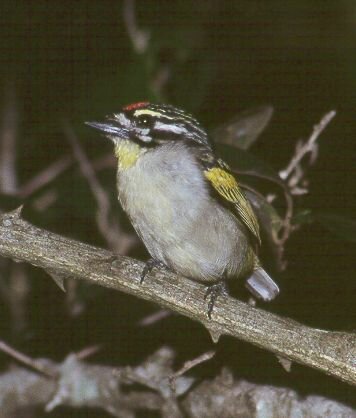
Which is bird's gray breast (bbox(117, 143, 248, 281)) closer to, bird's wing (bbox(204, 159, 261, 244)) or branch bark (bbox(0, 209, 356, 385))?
bird's wing (bbox(204, 159, 261, 244))

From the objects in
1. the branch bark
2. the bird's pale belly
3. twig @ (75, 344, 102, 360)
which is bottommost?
twig @ (75, 344, 102, 360)

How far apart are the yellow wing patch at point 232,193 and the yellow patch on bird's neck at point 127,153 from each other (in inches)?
15.8

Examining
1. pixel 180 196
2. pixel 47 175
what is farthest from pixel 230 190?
pixel 47 175

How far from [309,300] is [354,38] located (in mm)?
1817

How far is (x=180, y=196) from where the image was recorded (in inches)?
169

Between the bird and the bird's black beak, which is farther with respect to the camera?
the bird's black beak

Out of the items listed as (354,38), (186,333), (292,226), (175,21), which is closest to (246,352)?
(186,333)

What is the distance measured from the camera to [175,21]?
6078 millimetres

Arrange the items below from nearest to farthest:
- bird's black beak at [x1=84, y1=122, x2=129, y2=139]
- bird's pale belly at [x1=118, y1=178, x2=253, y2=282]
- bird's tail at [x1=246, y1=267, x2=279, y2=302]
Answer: bird's pale belly at [x1=118, y1=178, x2=253, y2=282] → bird's black beak at [x1=84, y1=122, x2=129, y2=139] → bird's tail at [x1=246, y1=267, x2=279, y2=302]

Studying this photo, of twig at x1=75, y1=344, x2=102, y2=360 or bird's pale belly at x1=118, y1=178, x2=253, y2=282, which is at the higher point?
bird's pale belly at x1=118, y1=178, x2=253, y2=282

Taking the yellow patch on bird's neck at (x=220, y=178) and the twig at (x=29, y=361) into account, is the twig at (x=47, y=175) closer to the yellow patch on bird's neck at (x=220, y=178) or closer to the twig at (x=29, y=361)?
the twig at (x=29, y=361)

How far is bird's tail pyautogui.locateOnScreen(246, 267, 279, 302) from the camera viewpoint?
4773 millimetres

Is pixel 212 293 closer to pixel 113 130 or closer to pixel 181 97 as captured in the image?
pixel 113 130

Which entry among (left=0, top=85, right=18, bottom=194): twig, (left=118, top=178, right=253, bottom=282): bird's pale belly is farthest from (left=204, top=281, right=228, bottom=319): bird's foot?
(left=0, top=85, right=18, bottom=194): twig
